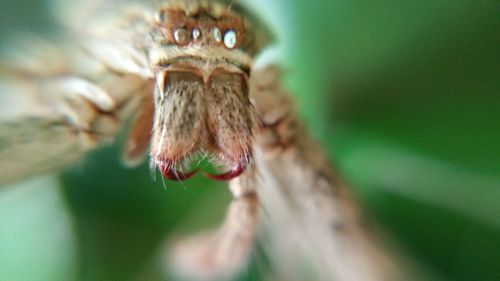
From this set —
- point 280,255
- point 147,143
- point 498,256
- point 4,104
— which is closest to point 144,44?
point 147,143

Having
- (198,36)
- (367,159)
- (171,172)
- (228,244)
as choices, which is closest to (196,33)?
(198,36)

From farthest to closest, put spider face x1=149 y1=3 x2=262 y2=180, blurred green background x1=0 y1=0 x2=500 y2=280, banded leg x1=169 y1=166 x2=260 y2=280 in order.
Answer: blurred green background x1=0 y1=0 x2=500 y2=280
banded leg x1=169 y1=166 x2=260 y2=280
spider face x1=149 y1=3 x2=262 y2=180

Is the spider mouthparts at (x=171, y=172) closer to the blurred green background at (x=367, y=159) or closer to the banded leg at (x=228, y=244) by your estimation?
the banded leg at (x=228, y=244)

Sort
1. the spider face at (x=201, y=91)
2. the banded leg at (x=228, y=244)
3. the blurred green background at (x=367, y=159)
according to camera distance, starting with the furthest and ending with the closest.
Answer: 1. the blurred green background at (x=367, y=159)
2. the banded leg at (x=228, y=244)
3. the spider face at (x=201, y=91)

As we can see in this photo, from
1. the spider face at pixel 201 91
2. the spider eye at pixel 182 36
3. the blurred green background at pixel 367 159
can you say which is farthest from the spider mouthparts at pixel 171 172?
the blurred green background at pixel 367 159

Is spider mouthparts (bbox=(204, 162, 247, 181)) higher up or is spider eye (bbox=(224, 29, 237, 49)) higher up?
spider eye (bbox=(224, 29, 237, 49))

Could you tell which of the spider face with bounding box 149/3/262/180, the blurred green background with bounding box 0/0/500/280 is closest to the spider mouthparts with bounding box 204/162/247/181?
the spider face with bounding box 149/3/262/180

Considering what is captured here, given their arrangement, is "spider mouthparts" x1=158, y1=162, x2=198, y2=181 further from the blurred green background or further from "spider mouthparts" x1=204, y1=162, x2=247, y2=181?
the blurred green background

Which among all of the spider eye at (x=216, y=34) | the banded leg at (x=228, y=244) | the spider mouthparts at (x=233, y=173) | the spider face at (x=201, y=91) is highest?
the spider eye at (x=216, y=34)

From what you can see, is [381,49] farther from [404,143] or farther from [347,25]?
[404,143]

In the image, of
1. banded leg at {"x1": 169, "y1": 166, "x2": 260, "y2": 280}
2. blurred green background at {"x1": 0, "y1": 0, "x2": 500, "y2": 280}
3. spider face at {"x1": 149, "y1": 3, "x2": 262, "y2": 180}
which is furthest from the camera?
blurred green background at {"x1": 0, "y1": 0, "x2": 500, "y2": 280}
